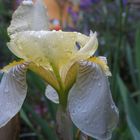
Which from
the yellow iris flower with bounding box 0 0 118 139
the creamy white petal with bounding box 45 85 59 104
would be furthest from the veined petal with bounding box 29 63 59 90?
the creamy white petal with bounding box 45 85 59 104

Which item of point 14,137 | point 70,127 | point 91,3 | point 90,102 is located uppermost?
point 90,102

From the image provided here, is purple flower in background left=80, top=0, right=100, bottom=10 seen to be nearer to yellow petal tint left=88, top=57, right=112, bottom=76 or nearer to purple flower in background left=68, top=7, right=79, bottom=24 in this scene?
purple flower in background left=68, top=7, right=79, bottom=24

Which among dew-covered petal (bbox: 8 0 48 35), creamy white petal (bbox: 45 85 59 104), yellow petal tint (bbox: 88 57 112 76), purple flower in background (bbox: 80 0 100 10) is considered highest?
dew-covered petal (bbox: 8 0 48 35)

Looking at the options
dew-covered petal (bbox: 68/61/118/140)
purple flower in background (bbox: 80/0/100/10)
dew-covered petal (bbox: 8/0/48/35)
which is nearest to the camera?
dew-covered petal (bbox: 68/61/118/140)

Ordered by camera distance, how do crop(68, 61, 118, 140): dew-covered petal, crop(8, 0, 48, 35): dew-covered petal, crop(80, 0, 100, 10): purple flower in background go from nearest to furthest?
1. crop(68, 61, 118, 140): dew-covered petal
2. crop(8, 0, 48, 35): dew-covered petal
3. crop(80, 0, 100, 10): purple flower in background

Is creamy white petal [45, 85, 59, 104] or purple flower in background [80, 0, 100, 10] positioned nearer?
creamy white petal [45, 85, 59, 104]

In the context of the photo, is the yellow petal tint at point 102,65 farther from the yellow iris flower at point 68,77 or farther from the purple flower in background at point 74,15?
the purple flower in background at point 74,15

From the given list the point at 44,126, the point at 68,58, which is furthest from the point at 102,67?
the point at 44,126

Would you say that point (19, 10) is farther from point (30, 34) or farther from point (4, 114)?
point (4, 114)
